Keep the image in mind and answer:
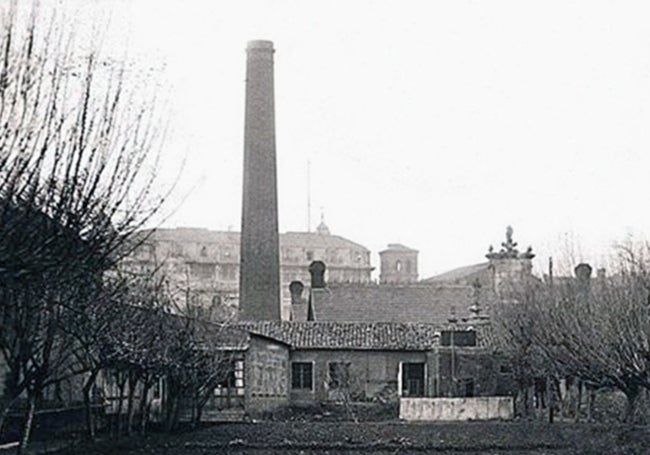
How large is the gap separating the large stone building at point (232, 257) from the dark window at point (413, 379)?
41.2 metres

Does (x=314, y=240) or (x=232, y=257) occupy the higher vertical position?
(x=314, y=240)

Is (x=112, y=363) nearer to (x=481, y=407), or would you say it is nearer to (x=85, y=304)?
(x=85, y=304)

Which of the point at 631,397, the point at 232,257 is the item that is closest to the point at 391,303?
the point at 631,397

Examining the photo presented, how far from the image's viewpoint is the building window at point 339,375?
54.1 metres

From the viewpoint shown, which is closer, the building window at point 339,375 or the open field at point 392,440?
the open field at point 392,440

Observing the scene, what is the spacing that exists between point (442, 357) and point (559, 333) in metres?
14.0

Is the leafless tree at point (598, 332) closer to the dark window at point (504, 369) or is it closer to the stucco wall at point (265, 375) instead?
the dark window at point (504, 369)

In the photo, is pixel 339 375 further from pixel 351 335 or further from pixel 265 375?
pixel 265 375

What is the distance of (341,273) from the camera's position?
374ft

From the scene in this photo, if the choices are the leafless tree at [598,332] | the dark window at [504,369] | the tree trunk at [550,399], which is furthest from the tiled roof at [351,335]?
Answer: the tree trunk at [550,399]

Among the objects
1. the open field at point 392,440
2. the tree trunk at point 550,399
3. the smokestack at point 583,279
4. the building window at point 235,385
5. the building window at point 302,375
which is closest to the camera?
the open field at point 392,440

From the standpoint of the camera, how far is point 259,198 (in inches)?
2338

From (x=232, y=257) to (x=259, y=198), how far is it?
157 feet

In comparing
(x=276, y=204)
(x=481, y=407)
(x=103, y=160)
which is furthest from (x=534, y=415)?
(x=103, y=160)
